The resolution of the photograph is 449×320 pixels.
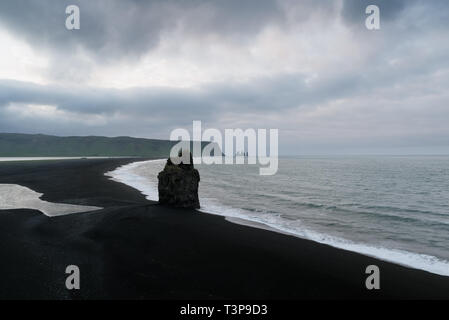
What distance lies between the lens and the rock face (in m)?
22.7

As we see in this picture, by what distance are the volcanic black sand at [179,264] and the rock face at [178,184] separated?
5406 mm

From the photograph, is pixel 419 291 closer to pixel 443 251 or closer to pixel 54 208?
pixel 443 251

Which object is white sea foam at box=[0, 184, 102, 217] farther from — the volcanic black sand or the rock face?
the rock face

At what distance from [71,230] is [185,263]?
860 centimetres

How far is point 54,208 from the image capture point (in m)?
22.0

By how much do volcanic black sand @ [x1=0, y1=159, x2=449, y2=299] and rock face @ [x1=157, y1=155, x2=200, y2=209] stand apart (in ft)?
17.7

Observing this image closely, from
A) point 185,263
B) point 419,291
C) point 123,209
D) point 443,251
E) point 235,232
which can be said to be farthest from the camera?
point 123,209

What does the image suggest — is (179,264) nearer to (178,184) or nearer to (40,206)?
(178,184)

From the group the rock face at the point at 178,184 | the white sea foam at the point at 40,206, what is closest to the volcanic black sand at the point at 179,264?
the white sea foam at the point at 40,206

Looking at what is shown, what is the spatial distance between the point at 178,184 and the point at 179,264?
12.2 metres

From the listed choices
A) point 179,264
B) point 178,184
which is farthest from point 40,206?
point 179,264

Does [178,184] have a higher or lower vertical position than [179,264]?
higher

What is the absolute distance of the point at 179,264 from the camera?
11117mm

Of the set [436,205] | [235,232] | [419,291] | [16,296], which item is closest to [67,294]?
[16,296]
